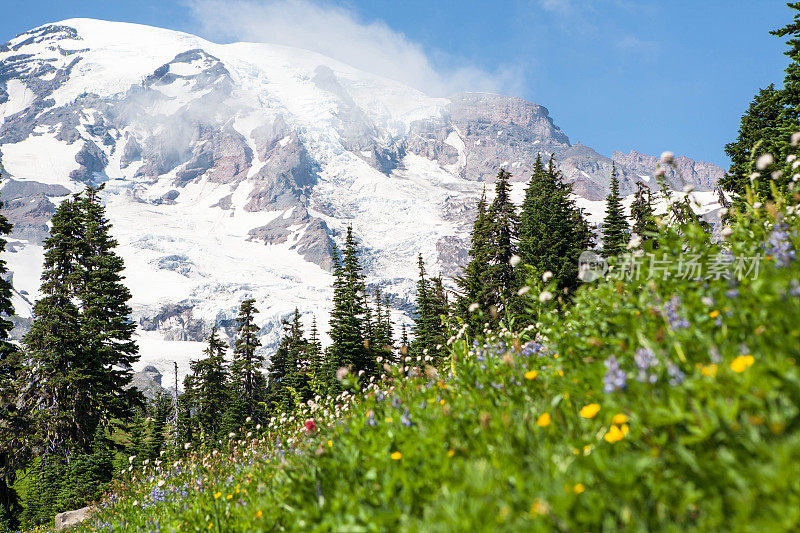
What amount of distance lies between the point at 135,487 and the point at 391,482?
984cm

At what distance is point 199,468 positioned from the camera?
7.39 m

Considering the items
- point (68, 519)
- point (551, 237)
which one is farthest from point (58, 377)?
point (551, 237)

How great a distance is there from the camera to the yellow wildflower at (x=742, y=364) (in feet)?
6.59

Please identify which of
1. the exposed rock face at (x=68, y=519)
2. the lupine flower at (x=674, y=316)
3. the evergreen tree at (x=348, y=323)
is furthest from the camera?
the evergreen tree at (x=348, y=323)

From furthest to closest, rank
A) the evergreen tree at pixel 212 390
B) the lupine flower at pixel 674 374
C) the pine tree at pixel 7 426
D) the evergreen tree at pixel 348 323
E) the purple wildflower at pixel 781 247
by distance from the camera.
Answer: the evergreen tree at pixel 212 390 → the evergreen tree at pixel 348 323 → the pine tree at pixel 7 426 → the purple wildflower at pixel 781 247 → the lupine flower at pixel 674 374

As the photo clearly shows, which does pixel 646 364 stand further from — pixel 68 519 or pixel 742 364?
pixel 68 519

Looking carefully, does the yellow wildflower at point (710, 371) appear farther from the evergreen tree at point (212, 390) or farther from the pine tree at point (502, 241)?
the evergreen tree at point (212, 390)

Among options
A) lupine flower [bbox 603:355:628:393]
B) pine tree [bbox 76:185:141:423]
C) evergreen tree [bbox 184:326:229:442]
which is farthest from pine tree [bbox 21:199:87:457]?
evergreen tree [bbox 184:326:229:442]

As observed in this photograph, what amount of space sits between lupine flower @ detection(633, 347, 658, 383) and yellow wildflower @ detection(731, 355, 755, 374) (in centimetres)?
34

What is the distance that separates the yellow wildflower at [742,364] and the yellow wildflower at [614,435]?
0.61 m

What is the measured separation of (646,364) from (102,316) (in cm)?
3051

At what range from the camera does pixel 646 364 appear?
2.39 meters

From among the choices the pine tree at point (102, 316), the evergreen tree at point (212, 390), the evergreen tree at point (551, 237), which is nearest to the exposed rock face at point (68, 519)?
the pine tree at point (102, 316)

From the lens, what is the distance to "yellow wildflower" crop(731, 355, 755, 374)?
2.01 meters
